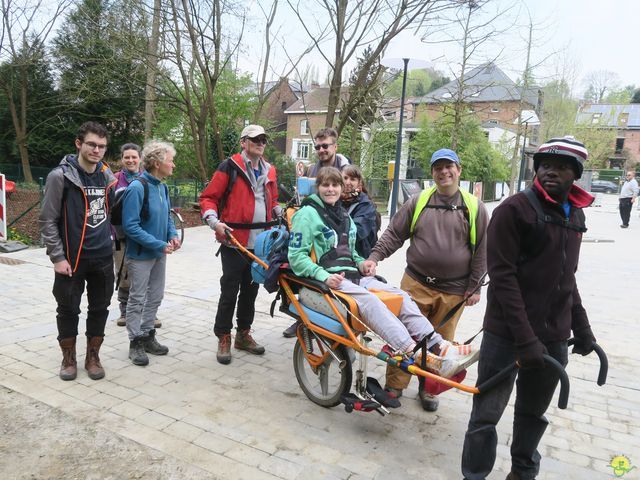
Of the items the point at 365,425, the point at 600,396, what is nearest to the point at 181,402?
the point at 365,425

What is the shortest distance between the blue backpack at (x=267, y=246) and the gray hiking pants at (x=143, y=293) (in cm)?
102

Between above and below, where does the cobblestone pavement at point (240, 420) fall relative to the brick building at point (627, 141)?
below

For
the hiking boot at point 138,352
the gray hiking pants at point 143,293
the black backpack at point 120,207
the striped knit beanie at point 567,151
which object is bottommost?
the hiking boot at point 138,352

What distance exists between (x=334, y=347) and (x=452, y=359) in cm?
90

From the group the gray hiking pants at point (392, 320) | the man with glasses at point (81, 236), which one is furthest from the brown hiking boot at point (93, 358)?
the gray hiking pants at point (392, 320)

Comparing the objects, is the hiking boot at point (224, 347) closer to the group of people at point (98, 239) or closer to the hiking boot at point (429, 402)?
the group of people at point (98, 239)

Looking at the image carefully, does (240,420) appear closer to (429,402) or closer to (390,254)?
(429,402)

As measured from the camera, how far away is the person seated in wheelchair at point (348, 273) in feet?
9.58

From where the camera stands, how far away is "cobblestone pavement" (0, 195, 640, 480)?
9.80ft

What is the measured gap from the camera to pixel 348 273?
3.54 meters

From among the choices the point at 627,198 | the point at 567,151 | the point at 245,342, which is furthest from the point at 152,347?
the point at 627,198

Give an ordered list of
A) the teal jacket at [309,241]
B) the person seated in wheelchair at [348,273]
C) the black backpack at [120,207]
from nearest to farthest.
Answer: the person seated in wheelchair at [348,273] < the teal jacket at [309,241] < the black backpack at [120,207]

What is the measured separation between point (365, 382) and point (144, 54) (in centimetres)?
1194

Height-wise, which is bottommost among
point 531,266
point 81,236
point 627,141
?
point 81,236
